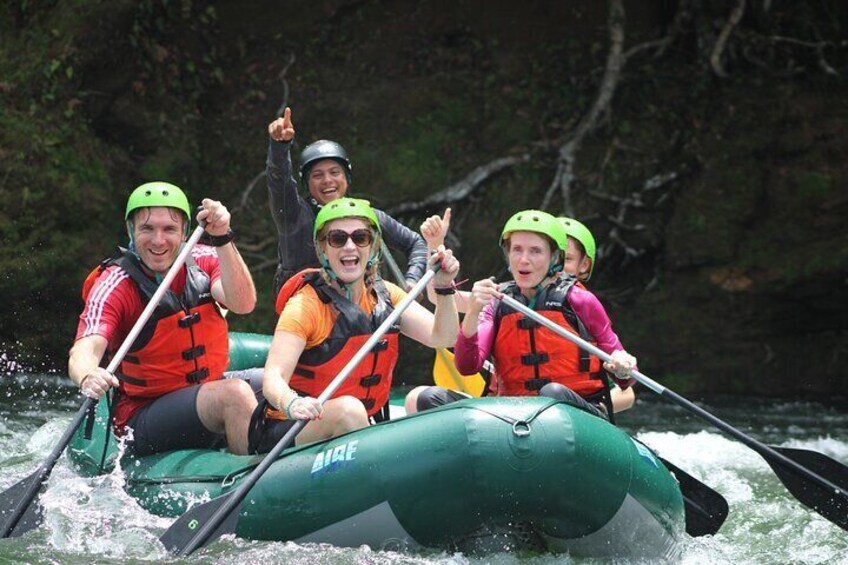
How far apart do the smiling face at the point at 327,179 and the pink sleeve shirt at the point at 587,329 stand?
4.44 feet

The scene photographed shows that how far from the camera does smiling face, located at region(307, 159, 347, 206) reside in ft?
23.3

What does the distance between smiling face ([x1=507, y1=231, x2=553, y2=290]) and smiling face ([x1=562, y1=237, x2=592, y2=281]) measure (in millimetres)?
644

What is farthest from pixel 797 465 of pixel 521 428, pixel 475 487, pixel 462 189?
pixel 462 189

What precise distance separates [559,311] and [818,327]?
18.9 feet

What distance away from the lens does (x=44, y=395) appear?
979 centimetres

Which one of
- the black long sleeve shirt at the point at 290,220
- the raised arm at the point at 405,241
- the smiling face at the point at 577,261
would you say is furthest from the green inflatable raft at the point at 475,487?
the raised arm at the point at 405,241

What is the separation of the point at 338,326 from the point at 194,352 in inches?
32.3

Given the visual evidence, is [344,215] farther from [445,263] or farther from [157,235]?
[157,235]

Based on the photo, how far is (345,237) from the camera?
221 inches

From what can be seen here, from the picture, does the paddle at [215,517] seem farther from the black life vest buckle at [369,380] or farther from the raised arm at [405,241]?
the raised arm at [405,241]

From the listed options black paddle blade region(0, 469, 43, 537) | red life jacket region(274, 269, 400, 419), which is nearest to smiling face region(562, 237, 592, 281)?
red life jacket region(274, 269, 400, 419)

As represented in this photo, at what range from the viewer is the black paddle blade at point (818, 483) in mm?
5961

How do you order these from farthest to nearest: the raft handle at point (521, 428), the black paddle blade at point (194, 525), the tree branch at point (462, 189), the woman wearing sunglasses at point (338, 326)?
the tree branch at point (462, 189) → the woman wearing sunglasses at point (338, 326) → the black paddle blade at point (194, 525) → the raft handle at point (521, 428)

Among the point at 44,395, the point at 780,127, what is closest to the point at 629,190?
the point at 780,127
